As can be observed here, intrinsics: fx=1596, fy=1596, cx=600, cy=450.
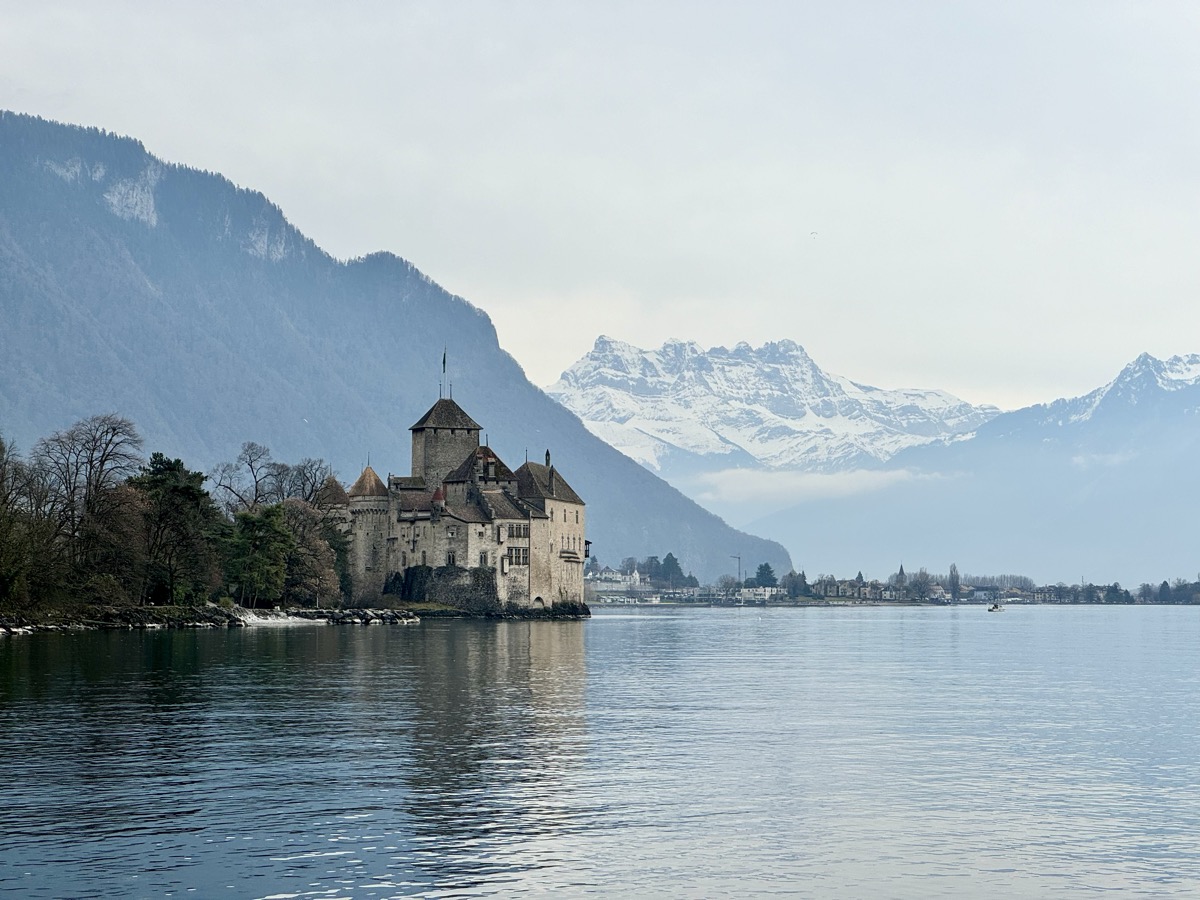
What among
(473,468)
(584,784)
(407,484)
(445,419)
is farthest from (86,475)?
(584,784)

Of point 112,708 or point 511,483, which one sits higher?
point 511,483

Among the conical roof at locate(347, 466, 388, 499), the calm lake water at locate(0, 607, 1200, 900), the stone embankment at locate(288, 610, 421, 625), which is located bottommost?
the calm lake water at locate(0, 607, 1200, 900)

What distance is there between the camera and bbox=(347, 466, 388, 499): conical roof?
151250mm

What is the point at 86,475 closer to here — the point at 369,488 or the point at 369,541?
the point at 369,541

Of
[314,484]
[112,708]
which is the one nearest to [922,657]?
[112,708]

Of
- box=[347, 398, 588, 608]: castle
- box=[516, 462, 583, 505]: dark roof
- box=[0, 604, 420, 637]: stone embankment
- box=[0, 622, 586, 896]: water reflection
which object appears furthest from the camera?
box=[516, 462, 583, 505]: dark roof

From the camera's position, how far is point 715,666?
72.3 m

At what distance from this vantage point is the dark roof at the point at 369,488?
15125 centimetres

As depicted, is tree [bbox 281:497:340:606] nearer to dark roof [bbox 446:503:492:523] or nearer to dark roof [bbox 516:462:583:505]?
dark roof [bbox 446:503:492:523]

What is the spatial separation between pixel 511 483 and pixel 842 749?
375ft

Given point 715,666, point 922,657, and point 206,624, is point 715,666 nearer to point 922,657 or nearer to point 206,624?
point 922,657

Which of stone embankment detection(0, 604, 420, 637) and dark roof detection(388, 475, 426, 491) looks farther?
dark roof detection(388, 475, 426, 491)

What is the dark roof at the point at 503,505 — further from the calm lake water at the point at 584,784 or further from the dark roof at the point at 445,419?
the calm lake water at the point at 584,784

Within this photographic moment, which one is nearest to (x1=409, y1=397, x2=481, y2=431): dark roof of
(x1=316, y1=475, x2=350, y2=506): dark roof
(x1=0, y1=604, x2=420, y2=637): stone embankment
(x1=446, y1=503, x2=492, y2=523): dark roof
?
(x1=316, y1=475, x2=350, y2=506): dark roof
